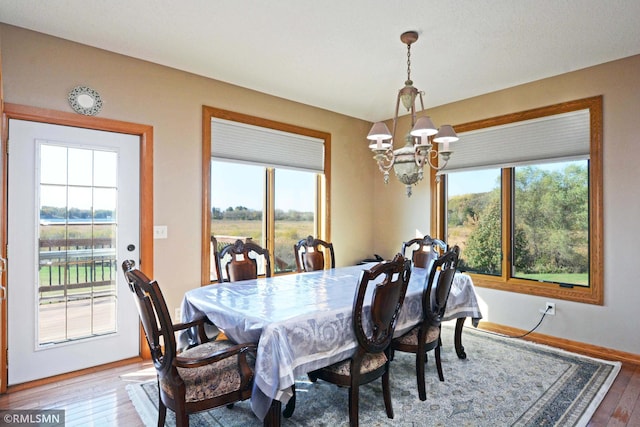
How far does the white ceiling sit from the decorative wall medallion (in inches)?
15.7

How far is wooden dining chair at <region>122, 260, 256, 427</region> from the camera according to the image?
1.60 metres

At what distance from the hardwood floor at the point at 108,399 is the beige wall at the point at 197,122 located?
0.70 meters

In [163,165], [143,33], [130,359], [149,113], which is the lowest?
[130,359]

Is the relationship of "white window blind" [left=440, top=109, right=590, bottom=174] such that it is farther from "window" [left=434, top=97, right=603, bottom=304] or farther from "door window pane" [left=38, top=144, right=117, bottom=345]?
"door window pane" [left=38, top=144, right=117, bottom=345]

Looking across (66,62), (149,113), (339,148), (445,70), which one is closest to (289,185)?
(339,148)

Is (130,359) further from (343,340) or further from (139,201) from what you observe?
(343,340)

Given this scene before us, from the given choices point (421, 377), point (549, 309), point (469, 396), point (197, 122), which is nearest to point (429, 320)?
point (421, 377)

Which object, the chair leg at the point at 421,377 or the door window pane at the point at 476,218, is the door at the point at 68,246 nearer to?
the chair leg at the point at 421,377

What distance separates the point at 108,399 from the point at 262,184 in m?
2.57

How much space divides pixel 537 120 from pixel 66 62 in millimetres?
4470

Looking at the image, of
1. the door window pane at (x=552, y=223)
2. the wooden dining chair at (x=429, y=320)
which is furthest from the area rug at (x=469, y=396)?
the door window pane at (x=552, y=223)

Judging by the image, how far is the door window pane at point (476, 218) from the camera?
418 centimetres

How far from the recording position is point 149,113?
330 centimetres

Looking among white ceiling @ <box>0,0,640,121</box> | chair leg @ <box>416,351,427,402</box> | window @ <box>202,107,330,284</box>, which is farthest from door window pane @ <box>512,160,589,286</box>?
window @ <box>202,107,330,284</box>
